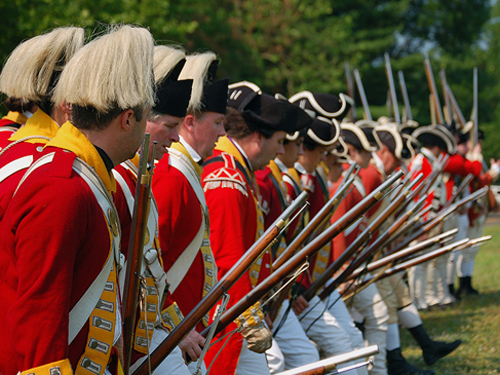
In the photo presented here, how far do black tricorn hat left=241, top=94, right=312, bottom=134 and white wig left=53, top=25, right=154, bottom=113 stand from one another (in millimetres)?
1970

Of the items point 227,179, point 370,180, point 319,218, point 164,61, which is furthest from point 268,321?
point 370,180

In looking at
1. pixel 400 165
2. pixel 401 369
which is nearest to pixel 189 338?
pixel 401 369

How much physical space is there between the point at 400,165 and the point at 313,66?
15597 millimetres

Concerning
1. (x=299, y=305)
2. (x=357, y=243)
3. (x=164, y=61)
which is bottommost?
(x=299, y=305)

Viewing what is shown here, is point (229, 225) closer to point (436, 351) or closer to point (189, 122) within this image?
point (189, 122)

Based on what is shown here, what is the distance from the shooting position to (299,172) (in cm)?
546

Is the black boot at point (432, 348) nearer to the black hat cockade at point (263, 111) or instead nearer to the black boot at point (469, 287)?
the black hat cockade at point (263, 111)

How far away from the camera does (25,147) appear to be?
2.63m

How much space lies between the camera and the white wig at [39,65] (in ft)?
8.56

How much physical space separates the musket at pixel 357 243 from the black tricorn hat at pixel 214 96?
3.30ft

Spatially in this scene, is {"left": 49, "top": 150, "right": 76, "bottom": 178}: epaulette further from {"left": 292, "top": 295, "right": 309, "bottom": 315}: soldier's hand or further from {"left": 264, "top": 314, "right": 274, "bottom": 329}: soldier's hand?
{"left": 292, "top": 295, "right": 309, "bottom": 315}: soldier's hand

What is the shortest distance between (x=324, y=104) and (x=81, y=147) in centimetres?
408

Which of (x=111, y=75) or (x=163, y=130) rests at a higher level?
(x=111, y=75)

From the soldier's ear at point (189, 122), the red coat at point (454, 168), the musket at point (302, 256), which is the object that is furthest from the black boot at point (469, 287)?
the musket at point (302, 256)
